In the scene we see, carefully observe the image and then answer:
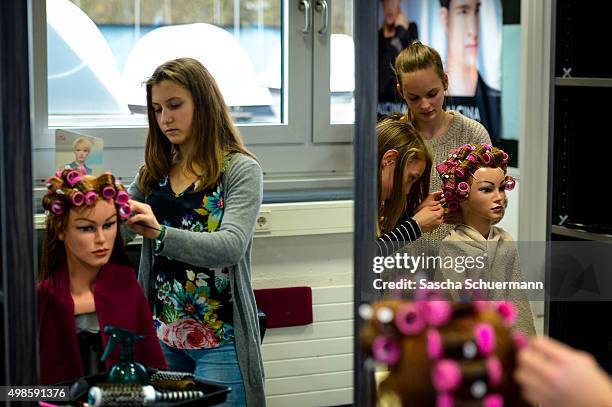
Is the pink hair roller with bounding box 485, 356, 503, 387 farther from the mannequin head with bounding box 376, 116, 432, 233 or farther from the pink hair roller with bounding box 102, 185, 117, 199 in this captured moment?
the pink hair roller with bounding box 102, 185, 117, 199

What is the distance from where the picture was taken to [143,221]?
1.34m

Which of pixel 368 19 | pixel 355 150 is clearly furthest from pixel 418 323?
pixel 368 19

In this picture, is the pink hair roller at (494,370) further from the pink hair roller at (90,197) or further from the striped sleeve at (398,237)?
the pink hair roller at (90,197)

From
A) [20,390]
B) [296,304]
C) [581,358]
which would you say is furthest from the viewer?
[296,304]

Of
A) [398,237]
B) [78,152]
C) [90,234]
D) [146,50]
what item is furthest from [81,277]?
[398,237]

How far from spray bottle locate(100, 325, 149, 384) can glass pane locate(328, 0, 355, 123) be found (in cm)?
45

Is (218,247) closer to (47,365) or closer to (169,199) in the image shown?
(169,199)

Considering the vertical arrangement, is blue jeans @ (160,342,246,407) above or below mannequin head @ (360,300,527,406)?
below

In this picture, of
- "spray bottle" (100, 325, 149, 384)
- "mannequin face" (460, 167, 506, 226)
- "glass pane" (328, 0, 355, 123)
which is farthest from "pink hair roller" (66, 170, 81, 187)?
"mannequin face" (460, 167, 506, 226)

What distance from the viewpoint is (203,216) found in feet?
4.46

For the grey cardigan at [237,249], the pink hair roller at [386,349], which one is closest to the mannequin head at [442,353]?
the pink hair roller at [386,349]

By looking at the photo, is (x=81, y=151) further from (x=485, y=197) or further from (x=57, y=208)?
(x=485, y=197)

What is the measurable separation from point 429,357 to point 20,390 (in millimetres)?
667

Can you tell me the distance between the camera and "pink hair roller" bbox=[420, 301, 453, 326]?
0.92m
